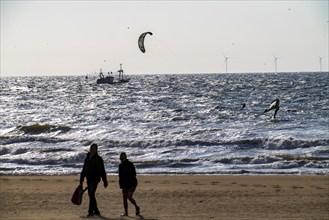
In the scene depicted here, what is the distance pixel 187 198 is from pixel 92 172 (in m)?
2.73

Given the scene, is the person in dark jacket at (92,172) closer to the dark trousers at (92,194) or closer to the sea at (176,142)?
the dark trousers at (92,194)

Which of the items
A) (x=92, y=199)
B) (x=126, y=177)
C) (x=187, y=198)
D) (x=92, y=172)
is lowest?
(x=187, y=198)

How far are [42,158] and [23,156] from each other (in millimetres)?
1159

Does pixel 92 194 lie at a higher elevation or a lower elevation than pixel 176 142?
higher

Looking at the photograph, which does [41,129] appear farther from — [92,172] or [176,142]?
[92,172]

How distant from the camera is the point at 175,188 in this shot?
15.3 meters

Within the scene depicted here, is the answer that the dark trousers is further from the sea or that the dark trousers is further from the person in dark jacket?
the sea

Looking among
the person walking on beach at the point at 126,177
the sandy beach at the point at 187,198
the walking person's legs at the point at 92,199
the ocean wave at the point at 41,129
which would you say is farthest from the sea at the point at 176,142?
the walking person's legs at the point at 92,199

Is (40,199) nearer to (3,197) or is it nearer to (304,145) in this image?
(3,197)

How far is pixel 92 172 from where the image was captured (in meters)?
11.7

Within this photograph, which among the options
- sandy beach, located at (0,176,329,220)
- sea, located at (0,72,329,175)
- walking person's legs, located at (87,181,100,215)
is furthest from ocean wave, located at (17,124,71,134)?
walking person's legs, located at (87,181,100,215)

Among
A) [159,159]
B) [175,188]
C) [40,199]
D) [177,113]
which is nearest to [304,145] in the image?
[159,159]

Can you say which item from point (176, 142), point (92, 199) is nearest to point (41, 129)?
point (176, 142)

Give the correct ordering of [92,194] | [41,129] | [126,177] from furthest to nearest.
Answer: [41,129]
[126,177]
[92,194]
